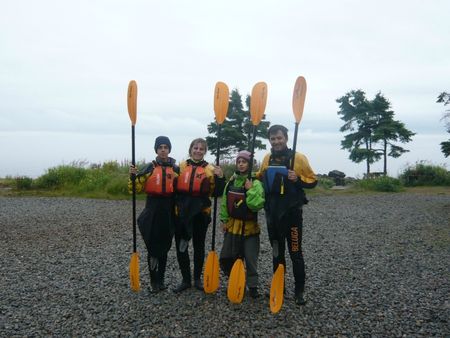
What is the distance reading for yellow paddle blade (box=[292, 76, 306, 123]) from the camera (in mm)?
4242

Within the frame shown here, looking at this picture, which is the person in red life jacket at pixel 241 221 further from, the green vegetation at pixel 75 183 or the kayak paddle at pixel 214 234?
the green vegetation at pixel 75 183

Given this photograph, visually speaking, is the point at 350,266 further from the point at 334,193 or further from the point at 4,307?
the point at 334,193

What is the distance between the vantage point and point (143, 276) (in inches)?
197

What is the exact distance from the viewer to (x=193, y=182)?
400 centimetres

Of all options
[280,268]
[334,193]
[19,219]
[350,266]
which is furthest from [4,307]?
[334,193]

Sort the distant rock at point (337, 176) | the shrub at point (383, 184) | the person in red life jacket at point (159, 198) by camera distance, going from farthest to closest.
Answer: the distant rock at point (337, 176)
the shrub at point (383, 184)
the person in red life jacket at point (159, 198)

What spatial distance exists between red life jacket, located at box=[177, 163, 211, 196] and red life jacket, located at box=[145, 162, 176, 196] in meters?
0.10

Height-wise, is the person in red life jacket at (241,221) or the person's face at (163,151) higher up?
the person's face at (163,151)

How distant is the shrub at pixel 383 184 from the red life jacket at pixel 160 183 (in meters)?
14.3

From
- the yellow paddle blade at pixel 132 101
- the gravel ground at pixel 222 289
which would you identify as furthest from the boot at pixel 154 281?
the yellow paddle blade at pixel 132 101

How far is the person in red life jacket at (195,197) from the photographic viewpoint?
4027mm

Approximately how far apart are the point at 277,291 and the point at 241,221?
0.85m

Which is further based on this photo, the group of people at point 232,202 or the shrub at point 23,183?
the shrub at point 23,183

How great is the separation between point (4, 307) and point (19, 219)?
5.86 meters
